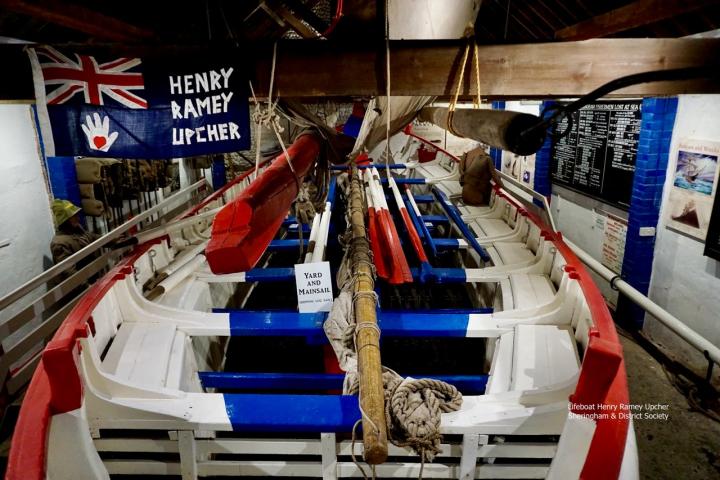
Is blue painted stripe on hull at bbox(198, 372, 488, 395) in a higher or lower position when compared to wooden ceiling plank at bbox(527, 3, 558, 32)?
lower

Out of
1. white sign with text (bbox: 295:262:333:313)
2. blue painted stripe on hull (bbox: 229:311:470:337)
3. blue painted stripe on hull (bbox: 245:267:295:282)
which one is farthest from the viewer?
blue painted stripe on hull (bbox: 245:267:295:282)

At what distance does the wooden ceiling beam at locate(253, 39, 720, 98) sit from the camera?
2.81m

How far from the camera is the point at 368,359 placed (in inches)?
88.3

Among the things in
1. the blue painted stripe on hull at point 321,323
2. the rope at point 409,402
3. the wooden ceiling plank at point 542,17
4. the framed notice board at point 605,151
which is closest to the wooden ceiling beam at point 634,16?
the wooden ceiling plank at point 542,17

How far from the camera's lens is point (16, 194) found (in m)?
5.53

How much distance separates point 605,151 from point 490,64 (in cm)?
486

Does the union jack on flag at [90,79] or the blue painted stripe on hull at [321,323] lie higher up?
the union jack on flag at [90,79]

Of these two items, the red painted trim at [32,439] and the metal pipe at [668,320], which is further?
the metal pipe at [668,320]

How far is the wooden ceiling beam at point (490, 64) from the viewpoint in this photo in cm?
281

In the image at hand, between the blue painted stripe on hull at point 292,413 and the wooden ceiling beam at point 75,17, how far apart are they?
260cm

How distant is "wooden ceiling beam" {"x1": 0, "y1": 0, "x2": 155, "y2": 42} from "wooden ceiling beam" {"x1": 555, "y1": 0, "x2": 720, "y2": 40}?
3790mm

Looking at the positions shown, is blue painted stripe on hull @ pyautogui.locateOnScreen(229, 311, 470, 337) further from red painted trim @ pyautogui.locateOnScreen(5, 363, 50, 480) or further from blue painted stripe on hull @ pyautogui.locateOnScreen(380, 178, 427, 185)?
blue painted stripe on hull @ pyautogui.locateOnScreen(380, 178, 427, 185)

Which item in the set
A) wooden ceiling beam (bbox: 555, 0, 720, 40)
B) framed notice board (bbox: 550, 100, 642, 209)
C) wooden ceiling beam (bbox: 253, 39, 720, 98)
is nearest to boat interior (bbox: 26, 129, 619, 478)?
wooden ceiling beam (bbox: 253, 39, 720, 98)

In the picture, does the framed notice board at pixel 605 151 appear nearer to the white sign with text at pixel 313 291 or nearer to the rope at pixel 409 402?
the white sign with text at pixel 313 291
